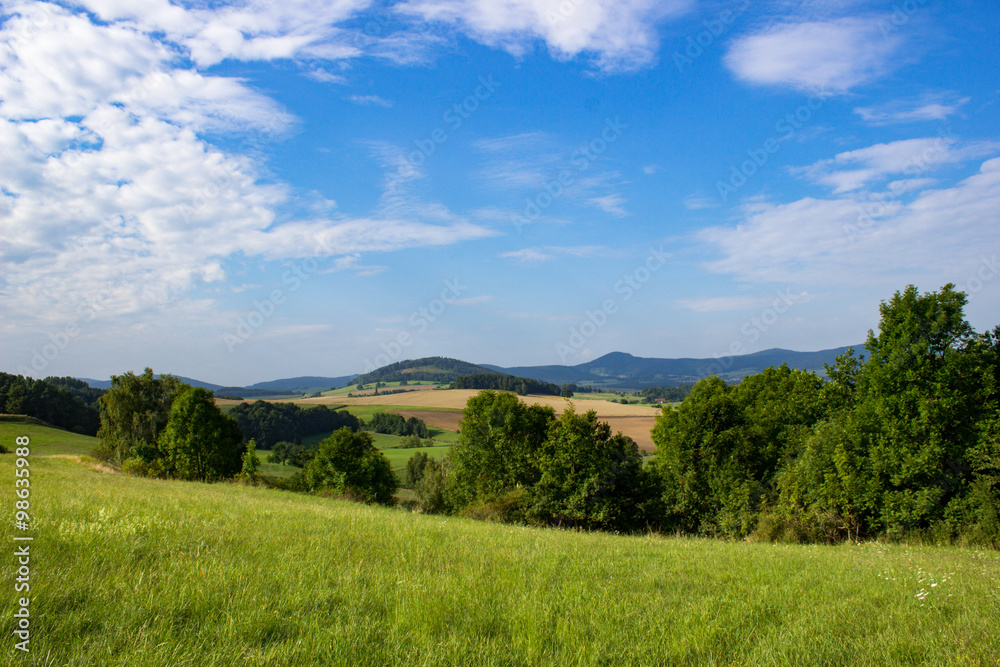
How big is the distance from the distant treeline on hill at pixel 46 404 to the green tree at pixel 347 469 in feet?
178

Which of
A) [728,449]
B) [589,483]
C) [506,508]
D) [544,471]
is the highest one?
[728,449]

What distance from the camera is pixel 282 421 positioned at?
97.2m

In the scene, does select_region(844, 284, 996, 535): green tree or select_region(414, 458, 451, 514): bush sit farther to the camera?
select_region(414, 458, 451, 514): bush

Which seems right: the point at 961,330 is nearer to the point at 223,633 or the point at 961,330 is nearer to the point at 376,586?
the point at 376,586

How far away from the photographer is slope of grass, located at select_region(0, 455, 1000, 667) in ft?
14.3

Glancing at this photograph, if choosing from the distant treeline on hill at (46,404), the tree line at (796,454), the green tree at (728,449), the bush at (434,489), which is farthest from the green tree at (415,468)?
the distant treeline on hill at (46,404)

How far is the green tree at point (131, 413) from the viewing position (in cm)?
5391

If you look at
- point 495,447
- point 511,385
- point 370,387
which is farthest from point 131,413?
point 370,387

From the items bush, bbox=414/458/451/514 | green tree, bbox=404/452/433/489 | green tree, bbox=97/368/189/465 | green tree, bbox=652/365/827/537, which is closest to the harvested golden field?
green tree, bbox=404/452/433/489

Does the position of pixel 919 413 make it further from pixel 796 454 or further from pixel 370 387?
pixel 370 387

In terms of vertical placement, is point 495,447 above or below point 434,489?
above

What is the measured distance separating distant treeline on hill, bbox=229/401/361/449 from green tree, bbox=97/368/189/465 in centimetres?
3333

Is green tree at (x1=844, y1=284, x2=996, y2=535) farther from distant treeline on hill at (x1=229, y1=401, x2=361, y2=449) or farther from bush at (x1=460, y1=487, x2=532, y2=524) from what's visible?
distant treeline on hill at (x1=229, y1=401, x2=361, y2=449)

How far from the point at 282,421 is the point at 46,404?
1409 inches
